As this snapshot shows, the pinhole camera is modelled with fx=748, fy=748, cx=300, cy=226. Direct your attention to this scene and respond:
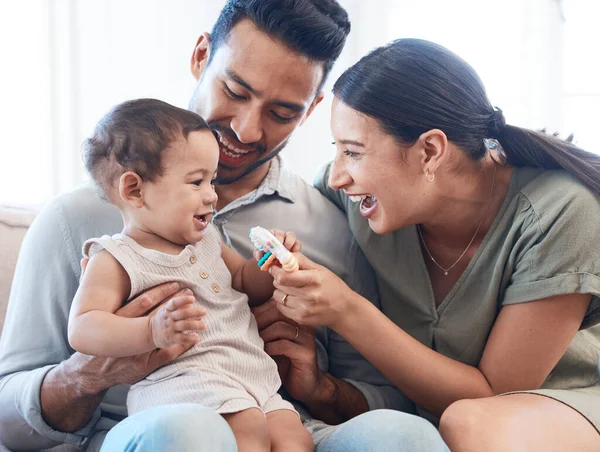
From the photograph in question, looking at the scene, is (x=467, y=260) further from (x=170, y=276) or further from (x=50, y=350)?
(x=50, y=350)

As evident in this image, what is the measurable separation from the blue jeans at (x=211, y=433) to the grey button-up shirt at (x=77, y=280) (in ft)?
1.01

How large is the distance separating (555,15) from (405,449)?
338cm

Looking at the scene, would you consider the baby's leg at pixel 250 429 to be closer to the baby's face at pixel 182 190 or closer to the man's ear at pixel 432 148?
the baby's face at pixel 182 190

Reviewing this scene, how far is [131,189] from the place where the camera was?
4.51 ft

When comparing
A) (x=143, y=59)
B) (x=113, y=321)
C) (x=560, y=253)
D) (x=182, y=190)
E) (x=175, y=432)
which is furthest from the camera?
(x=143, y=59)

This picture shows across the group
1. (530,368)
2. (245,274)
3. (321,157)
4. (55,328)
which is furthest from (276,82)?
(321,157)

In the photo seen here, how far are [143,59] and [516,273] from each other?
2.46 meters

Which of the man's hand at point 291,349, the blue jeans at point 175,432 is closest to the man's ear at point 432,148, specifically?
the man's hand at point 291,349

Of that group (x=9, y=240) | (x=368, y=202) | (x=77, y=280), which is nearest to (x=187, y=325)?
(x=77, y=280)

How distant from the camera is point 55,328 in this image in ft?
5.14

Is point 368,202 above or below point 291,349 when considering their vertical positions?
above

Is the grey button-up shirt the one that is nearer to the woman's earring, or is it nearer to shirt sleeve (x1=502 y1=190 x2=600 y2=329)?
the woman's earring

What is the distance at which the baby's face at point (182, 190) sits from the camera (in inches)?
53.3

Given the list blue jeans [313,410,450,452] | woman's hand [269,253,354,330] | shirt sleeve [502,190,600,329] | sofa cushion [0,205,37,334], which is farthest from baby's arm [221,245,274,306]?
sofa cushion [0,205,37,334]
